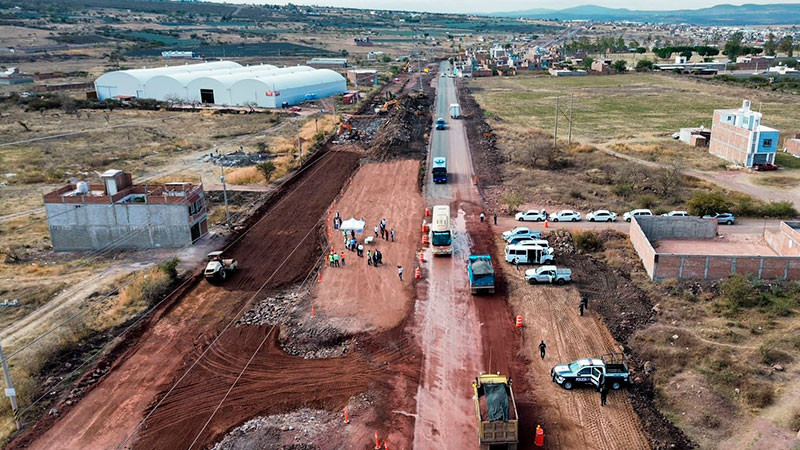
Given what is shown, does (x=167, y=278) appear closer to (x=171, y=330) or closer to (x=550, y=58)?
(x=171, y=330)

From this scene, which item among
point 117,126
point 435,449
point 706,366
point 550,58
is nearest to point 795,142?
point 706,366

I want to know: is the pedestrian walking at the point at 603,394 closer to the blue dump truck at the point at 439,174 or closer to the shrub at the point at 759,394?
the shrub at the point at 759,394

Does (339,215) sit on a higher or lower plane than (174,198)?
lower

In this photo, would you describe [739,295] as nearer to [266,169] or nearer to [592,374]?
[592,374]

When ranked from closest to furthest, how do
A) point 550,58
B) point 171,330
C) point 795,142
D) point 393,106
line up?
point 171,330, point 795,142, point 393,106, point 550,58

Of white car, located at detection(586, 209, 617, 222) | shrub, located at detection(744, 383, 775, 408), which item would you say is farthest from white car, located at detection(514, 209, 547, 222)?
shrub, located at detection(744, 383, 775, 408)

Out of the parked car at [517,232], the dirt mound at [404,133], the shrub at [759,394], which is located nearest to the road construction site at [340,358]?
the parked car at [517,232]

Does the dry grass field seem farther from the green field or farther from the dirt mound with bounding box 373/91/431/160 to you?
the dirt mound with bounding box 373/91/431/160
